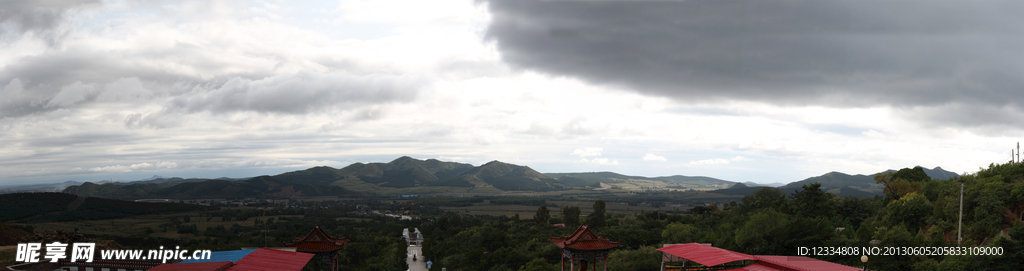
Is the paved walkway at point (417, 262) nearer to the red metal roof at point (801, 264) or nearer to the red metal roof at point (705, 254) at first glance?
the red metal roof at point (705, 254)

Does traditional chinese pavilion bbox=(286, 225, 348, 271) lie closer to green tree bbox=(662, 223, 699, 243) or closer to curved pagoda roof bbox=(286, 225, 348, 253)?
curved pagoda roof bbox=(286, 225, 348, 253)

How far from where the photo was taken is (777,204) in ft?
257

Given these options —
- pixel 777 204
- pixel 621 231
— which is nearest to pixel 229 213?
pixel 621 231

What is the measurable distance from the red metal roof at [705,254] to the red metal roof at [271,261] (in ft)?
70.1

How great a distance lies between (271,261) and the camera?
27547 millimetres

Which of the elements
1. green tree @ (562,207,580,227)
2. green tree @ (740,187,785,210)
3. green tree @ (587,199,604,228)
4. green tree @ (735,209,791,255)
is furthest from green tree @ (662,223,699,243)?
green tree @ (562,207,580,227)


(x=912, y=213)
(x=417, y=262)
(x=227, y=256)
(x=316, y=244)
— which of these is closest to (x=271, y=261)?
(x=227, y=256)

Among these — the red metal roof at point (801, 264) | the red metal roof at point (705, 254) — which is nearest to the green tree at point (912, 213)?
→ the red metal roof at point (801, 264)

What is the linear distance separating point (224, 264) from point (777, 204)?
76229 mm

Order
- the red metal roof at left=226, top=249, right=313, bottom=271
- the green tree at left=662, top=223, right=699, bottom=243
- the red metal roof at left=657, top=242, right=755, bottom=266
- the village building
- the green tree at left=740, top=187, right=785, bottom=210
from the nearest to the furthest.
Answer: the red metal roof at left=226, top=249, right=313, bottom=271
the village building
the red metal roof at left=657, top=242, right=755, bottom=266
the green tree at left=662, top=223, right=699, bottom=243
the green tree at left=740, top=187, right=785, bottom=210

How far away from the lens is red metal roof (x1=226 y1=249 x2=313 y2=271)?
83.8 feet

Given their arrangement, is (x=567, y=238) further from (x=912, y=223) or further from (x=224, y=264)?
(x=912, y=223)

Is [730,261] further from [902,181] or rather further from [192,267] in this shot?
[902,181]

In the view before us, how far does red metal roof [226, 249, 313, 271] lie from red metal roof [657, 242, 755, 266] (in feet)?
70.1
